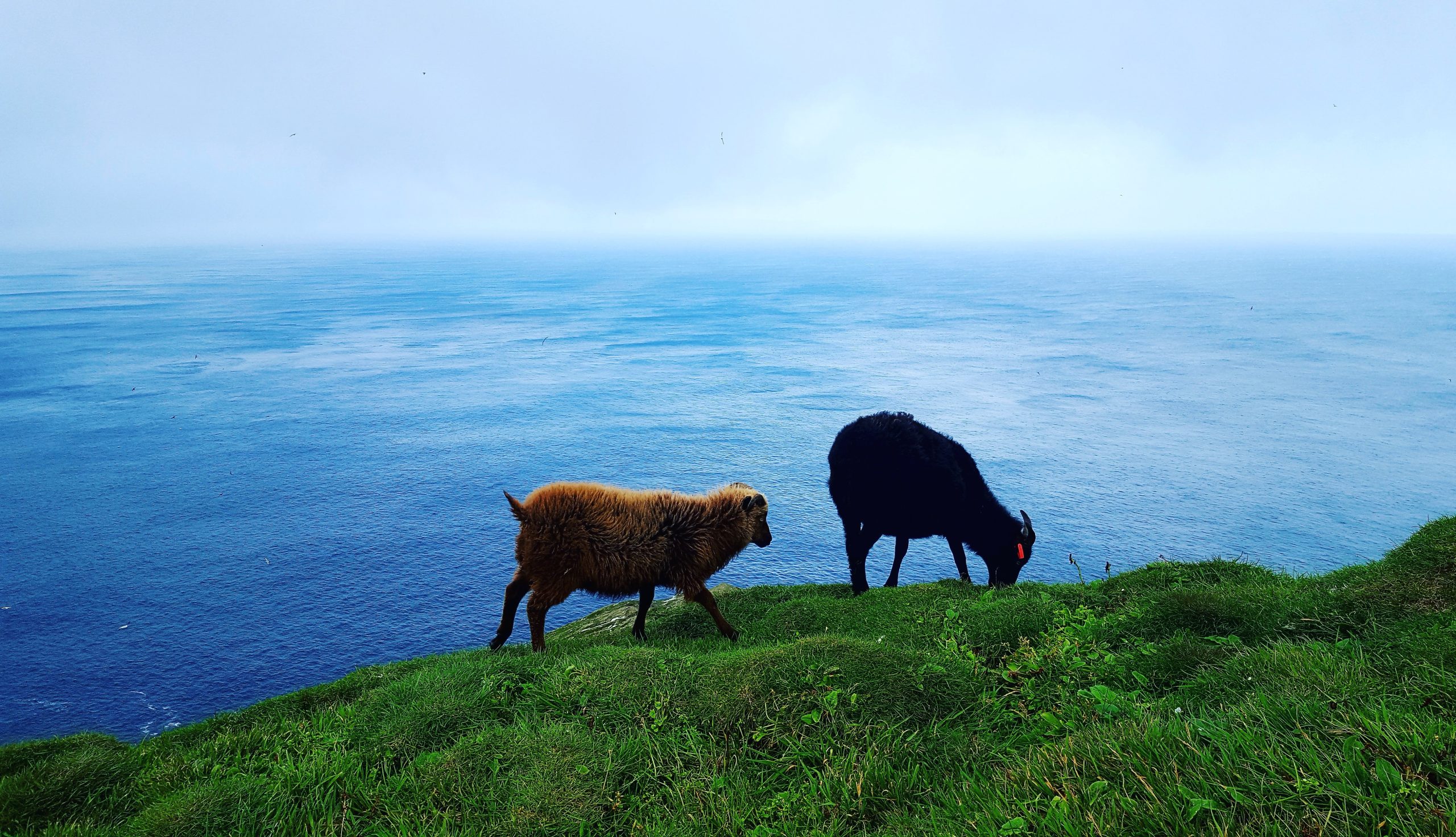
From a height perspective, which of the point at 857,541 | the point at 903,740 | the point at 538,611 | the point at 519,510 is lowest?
the point at 857,541

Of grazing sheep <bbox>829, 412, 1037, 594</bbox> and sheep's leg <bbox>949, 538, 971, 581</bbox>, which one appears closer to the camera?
grazing sheep <bbox>829, 412, 1037, 594</bbox>

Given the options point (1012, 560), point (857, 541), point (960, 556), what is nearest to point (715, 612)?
point (857, 541)

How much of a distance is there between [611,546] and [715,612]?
5.84 ft

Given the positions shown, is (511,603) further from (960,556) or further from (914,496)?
(960,556)

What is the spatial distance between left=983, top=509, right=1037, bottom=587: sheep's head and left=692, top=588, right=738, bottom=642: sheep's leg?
823 centimetres

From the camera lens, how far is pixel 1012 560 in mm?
17312

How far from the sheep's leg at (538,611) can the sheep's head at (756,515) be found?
3093mm

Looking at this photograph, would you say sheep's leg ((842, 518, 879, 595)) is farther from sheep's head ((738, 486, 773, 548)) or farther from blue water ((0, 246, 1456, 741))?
blue water ((0, 246, 1456, 741))

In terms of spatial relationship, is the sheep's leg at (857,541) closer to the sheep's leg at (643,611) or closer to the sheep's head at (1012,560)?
the sheep's head at (1012,560)

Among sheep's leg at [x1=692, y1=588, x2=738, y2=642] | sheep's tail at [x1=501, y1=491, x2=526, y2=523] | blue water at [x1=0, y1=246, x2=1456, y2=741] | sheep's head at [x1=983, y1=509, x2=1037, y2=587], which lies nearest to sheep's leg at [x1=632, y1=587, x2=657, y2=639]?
sheep's leg at [x1=692, y1=588, x2=738, y2=642]

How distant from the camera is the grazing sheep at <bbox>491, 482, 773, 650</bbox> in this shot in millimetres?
10930

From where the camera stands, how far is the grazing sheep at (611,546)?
10930 mm

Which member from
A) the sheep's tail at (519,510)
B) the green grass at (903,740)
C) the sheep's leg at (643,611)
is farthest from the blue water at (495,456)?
the green grass at (903,740)

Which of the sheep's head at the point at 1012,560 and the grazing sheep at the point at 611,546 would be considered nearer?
the grazing sheep at the point at 611,546
